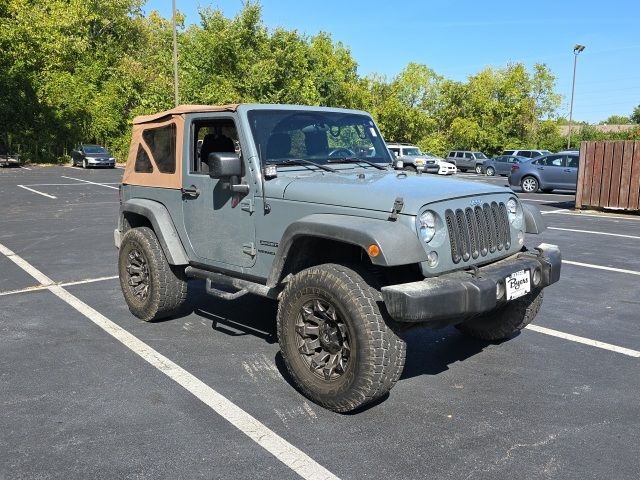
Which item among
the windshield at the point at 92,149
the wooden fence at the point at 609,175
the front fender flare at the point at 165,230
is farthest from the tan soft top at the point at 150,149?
the windshield at the point at 92,149

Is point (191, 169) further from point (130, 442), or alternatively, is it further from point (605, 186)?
point (605, 186)

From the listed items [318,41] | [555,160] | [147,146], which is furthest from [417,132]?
[147,146]

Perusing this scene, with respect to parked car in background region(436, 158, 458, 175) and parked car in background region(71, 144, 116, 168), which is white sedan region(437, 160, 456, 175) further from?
parked car in background region(71, 144, 116, 168)

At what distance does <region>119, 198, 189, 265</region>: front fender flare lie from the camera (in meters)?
5.02

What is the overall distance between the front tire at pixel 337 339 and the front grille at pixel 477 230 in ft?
2.06

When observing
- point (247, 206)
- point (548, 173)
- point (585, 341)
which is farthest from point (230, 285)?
point (548, 173)

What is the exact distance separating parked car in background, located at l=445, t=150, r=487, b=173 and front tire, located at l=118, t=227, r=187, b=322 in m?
35.5

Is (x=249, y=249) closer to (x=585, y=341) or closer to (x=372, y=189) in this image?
(x=372, y=189)

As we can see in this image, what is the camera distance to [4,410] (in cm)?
367

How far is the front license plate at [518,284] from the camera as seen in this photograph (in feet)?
12.3

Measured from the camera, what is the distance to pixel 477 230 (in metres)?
3.85

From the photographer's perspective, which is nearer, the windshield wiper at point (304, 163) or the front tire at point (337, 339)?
the front tire at point (337, 339)

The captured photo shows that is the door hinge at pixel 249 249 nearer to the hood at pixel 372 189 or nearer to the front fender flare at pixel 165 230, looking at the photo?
the hood at pixel 372 189

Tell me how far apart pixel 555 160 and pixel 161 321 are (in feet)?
61.9
